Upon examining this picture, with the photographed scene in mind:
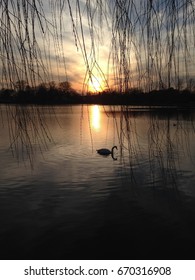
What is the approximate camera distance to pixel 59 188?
7.59 m

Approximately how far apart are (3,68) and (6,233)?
171 inches

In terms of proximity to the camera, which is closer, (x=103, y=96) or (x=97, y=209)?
(x=103, y=96)

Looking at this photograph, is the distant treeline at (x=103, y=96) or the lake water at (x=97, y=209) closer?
the distant treeline at (x=103, y=96)

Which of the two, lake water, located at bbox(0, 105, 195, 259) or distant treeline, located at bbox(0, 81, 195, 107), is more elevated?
distant treeline, located at bbox(0, 81, 195, 107)

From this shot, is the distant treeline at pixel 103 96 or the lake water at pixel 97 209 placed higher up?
the distant treeline at pixel 103 96

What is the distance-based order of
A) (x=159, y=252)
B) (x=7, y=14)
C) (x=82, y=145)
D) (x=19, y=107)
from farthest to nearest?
(x=82, y=145) → (x=159, y=252) → (x=19, y=107) → (x=7, y=14)

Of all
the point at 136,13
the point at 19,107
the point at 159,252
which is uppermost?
the point at 136,13

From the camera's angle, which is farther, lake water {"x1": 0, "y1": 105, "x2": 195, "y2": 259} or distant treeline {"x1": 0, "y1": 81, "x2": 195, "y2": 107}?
lake water {"x1": 0, "y1": 105, "x2": 195, "y2": 259}

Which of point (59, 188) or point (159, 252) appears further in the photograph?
point (59, 188)

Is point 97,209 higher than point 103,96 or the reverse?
the reverse

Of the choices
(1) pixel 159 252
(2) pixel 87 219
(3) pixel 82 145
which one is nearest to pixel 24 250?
(2) pixel 87 219

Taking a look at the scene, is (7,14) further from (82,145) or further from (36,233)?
(82,145)

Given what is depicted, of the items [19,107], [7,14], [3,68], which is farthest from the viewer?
[19,107]

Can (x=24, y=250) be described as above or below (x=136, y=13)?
below
